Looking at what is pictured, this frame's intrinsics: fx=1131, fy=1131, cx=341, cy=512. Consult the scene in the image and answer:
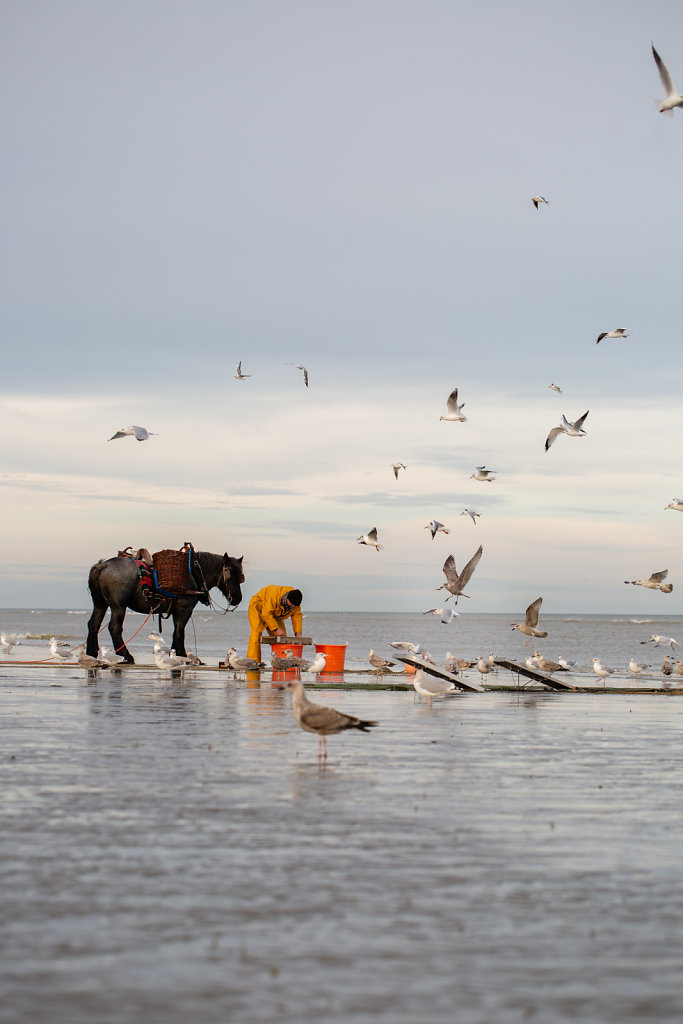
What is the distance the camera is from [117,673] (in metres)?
26.7

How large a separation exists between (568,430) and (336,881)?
27.3 meters

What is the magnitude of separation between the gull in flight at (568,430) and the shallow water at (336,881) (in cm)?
2021

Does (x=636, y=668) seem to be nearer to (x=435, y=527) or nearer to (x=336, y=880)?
(x=435, y=527)

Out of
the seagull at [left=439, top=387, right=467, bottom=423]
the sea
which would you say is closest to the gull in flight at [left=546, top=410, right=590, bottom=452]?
the seagull at [left=439, top=387, right=467, bottom=423]

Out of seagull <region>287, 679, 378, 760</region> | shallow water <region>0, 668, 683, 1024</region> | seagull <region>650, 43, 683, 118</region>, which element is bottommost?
shallow water <region>0, 668, 683, 1024</region>

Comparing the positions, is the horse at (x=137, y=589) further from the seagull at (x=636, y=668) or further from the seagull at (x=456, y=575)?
the seagull at (x=636, y=668)

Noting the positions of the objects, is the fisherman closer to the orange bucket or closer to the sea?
the orange bucket

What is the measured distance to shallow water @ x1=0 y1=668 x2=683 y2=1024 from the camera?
4.78 m

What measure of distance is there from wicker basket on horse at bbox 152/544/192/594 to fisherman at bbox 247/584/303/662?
70.9 inches

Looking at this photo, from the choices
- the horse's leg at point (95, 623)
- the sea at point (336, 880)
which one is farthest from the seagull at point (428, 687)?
the horse's leg at point (95, 623)

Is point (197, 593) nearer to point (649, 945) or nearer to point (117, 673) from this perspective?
point (117, 673)

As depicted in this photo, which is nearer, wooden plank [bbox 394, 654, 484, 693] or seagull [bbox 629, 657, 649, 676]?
wooden plank [bbox 394, 654, 484, 693]

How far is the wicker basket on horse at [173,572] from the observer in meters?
27.1

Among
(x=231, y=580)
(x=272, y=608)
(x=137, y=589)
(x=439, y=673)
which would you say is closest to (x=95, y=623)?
(x=137, y=589)
